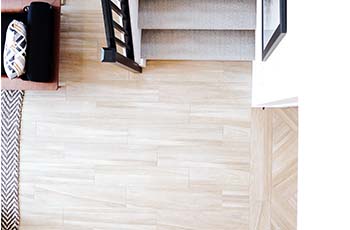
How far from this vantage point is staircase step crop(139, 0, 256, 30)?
2.77 m

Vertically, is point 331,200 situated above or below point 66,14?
below

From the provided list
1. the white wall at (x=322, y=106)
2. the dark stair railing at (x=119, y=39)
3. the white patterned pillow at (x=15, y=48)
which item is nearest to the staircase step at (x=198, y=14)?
the dark stair railing at (x=119, y=39)

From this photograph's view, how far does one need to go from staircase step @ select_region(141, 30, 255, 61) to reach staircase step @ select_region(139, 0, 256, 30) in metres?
0.10

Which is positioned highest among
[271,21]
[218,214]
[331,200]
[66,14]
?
[66,14]

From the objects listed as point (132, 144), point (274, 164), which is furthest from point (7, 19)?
point (274, 164)

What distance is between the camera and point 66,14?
3125 mm

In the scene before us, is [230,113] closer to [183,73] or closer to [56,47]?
[183,73]

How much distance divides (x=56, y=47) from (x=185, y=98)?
3.11 feet

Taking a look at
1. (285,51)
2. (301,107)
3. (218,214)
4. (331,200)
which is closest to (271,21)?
(285,51)

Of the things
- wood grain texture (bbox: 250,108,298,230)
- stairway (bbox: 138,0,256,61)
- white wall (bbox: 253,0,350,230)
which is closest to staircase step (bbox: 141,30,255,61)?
stairway (bbox: 138,0,256,61)

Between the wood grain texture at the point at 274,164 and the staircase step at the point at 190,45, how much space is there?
0.45 m

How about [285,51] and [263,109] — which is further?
[263,109]

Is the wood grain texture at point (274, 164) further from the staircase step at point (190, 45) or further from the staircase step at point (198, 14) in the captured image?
the staircase step at point (198, 14)

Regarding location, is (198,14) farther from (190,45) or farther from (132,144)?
(132,144)
